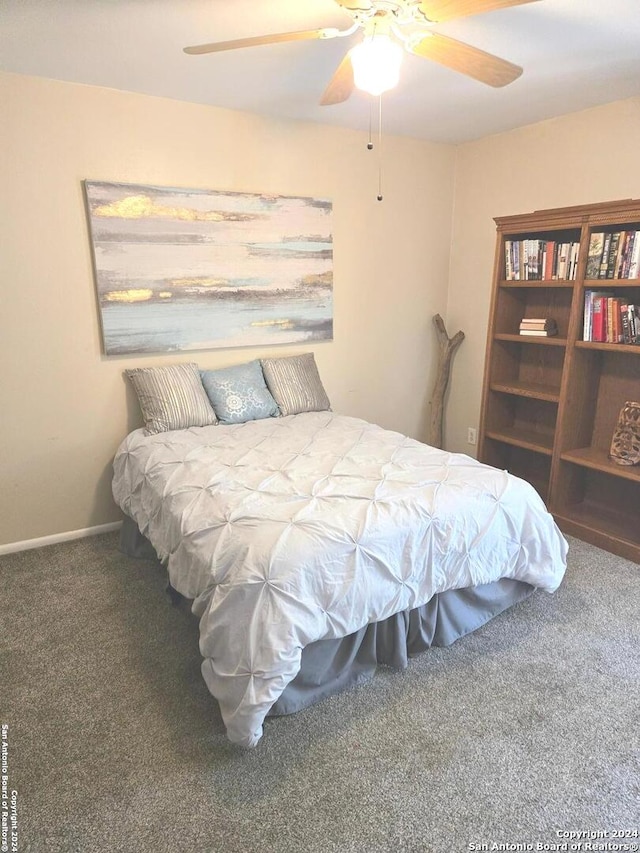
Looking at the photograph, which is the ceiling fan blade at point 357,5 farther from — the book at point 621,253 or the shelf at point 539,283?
the shelf at point 539,283

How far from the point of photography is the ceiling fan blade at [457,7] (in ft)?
4.82

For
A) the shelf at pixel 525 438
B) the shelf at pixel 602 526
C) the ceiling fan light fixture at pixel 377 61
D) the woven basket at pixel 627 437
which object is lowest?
the shelf at pixel 602 526

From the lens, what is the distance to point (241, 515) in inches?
71.5

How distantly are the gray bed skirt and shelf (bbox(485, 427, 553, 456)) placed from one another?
1.13 metres

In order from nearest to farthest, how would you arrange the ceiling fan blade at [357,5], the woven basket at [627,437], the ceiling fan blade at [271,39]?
the ceiling fan blade at [357,5] < the ceiling fan blade at [271,39] < the woven basket at [627,437]

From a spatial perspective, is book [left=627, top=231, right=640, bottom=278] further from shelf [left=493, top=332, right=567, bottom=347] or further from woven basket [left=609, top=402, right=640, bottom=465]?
woven basket [left=609, top=402, right=640, bottom=465]

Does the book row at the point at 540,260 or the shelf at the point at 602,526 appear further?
the book row at the point at 540,260

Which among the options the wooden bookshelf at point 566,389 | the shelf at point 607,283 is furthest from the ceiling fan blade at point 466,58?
the shelf at point 607,283

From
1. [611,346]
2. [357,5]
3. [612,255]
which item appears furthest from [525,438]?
[357,5]

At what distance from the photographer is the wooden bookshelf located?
2.76 m

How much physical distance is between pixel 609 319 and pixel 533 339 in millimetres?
454

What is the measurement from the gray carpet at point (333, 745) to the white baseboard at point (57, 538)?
0.67 meters

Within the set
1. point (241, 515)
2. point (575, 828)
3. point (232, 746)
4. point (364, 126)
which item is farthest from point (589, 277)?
point (232, 746)

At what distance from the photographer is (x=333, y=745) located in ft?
5.37
